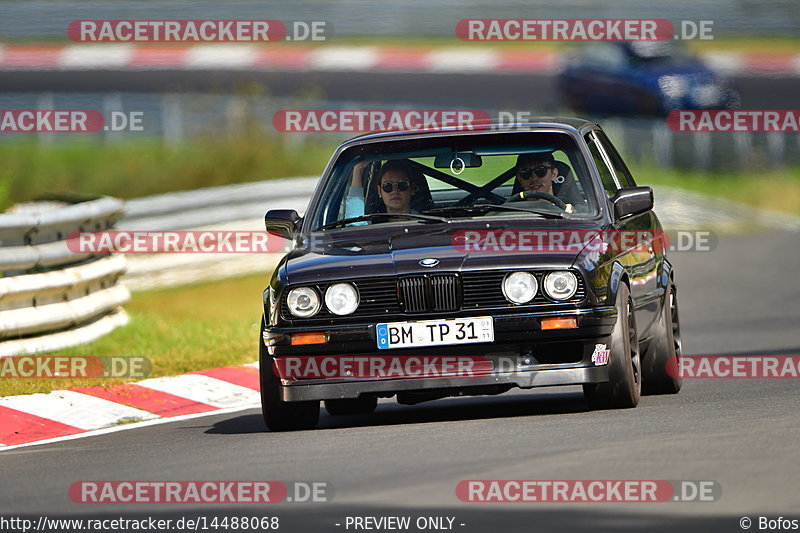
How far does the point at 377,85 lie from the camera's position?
32031 millimetres

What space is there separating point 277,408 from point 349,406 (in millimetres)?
1256

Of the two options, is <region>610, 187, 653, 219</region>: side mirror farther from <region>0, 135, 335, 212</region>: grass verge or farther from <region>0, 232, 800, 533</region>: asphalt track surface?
<region>0, 135, 335, 212</region>: grass verge

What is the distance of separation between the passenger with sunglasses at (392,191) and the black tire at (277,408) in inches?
46.7

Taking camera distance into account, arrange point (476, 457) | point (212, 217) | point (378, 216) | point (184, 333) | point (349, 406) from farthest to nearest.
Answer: point (212, 217), point (184, 333), point (349, 406), point (378, 216), point (476, 457)

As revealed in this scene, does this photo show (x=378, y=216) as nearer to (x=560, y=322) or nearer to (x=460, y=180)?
(x=460, y=180)

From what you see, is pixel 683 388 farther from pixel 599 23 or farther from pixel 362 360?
pixel 599 23

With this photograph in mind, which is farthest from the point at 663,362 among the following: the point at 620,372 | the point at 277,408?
the point at 277,408

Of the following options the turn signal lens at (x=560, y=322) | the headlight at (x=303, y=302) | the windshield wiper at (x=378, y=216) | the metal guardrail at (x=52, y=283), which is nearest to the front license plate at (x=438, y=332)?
the turn signal lens at (x=560, y=322)

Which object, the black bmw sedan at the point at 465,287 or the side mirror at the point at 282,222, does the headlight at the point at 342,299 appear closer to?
the black bmw sedan at the point at 465,287

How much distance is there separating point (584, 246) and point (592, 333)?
0.54 m

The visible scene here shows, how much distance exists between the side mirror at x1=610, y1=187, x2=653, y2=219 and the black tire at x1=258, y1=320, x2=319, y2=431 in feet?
6.68

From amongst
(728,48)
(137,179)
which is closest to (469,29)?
(728,48)

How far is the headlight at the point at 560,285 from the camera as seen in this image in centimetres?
911

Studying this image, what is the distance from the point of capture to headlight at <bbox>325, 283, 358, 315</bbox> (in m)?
9.21
